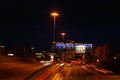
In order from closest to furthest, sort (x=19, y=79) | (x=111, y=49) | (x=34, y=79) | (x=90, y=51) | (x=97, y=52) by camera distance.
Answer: (x=19, y=79), (x=34, y=79), (x=111, y=49), (x=97, y=52), (x=90, y=51)

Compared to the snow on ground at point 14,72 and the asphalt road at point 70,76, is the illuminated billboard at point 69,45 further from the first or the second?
the asphalt road at point 70,76

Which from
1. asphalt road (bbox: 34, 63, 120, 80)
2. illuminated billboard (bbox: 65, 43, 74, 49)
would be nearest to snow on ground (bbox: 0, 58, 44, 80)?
asphalt road (bbox: 34, 63, 120, 80)

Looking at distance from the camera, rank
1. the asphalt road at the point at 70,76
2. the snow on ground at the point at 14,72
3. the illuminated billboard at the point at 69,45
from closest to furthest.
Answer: the snow on ground at the point at 14,72 → the asphalt road at the point at 70,76 → the illuminated billboard at the point at 69,45

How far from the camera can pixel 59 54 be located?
14738 centimetres

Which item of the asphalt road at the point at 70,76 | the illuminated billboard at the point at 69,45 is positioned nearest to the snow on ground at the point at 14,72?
the asphalt road at the point at 70,76

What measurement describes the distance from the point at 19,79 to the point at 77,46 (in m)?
104

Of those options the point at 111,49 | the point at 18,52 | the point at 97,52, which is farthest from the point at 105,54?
the point at 18,52

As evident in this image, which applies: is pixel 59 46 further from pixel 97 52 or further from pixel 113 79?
pixel 113 79

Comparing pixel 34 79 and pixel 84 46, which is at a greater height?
pixel 84 46

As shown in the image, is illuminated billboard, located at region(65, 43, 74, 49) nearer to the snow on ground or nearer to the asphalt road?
the snow on ground

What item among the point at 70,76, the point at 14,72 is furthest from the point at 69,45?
the point at 70,76

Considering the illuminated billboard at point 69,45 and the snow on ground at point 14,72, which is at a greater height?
the illuminated billboard at point 69,45

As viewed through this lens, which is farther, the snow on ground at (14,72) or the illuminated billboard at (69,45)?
the illuminated billboard at (69,45)

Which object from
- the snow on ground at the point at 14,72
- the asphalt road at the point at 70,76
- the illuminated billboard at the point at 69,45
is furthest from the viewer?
the illuminated billboard at the point at 69,45
